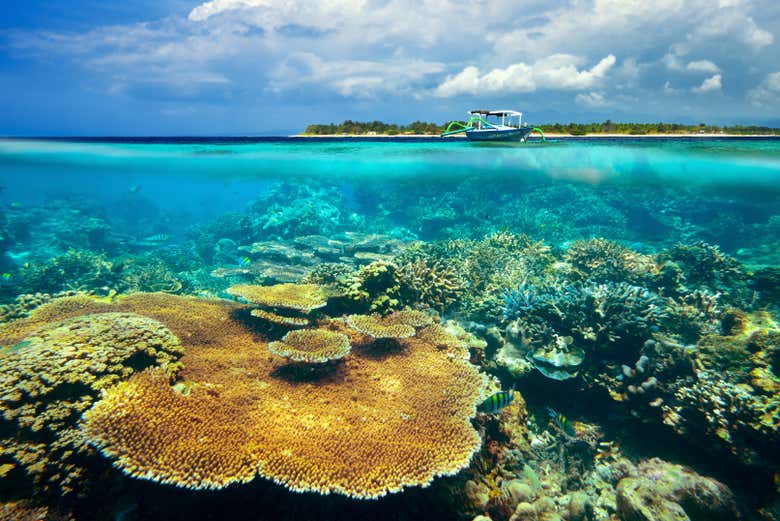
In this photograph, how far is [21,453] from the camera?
10.5 feet

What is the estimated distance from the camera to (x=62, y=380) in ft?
11.8

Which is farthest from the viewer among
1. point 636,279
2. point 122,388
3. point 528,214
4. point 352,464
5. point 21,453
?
point 528,214

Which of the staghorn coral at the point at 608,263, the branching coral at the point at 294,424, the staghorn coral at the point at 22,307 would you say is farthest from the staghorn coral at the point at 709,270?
the staghorn coral at the point at 22,307

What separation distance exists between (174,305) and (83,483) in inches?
141

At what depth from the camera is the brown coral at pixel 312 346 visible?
15.0ft

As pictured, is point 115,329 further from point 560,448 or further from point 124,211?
point 124,211

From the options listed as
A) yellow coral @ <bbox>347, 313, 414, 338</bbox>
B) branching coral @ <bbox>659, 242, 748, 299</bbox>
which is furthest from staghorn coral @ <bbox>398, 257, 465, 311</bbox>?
branching coral @ <bbox>659, 242, 748, 299</bbox>

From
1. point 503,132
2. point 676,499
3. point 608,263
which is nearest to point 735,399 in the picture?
point 676,499

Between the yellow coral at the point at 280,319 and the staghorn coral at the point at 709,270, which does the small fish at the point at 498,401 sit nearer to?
the yellow coral at the point at 280,319

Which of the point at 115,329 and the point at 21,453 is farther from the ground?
the point at 115,329

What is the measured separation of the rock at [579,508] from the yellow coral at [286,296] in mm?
4421

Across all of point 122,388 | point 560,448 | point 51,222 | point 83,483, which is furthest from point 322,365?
point 51,222

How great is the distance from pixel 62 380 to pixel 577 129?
2044 cm

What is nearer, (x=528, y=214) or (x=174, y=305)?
(x=174, y=305)
